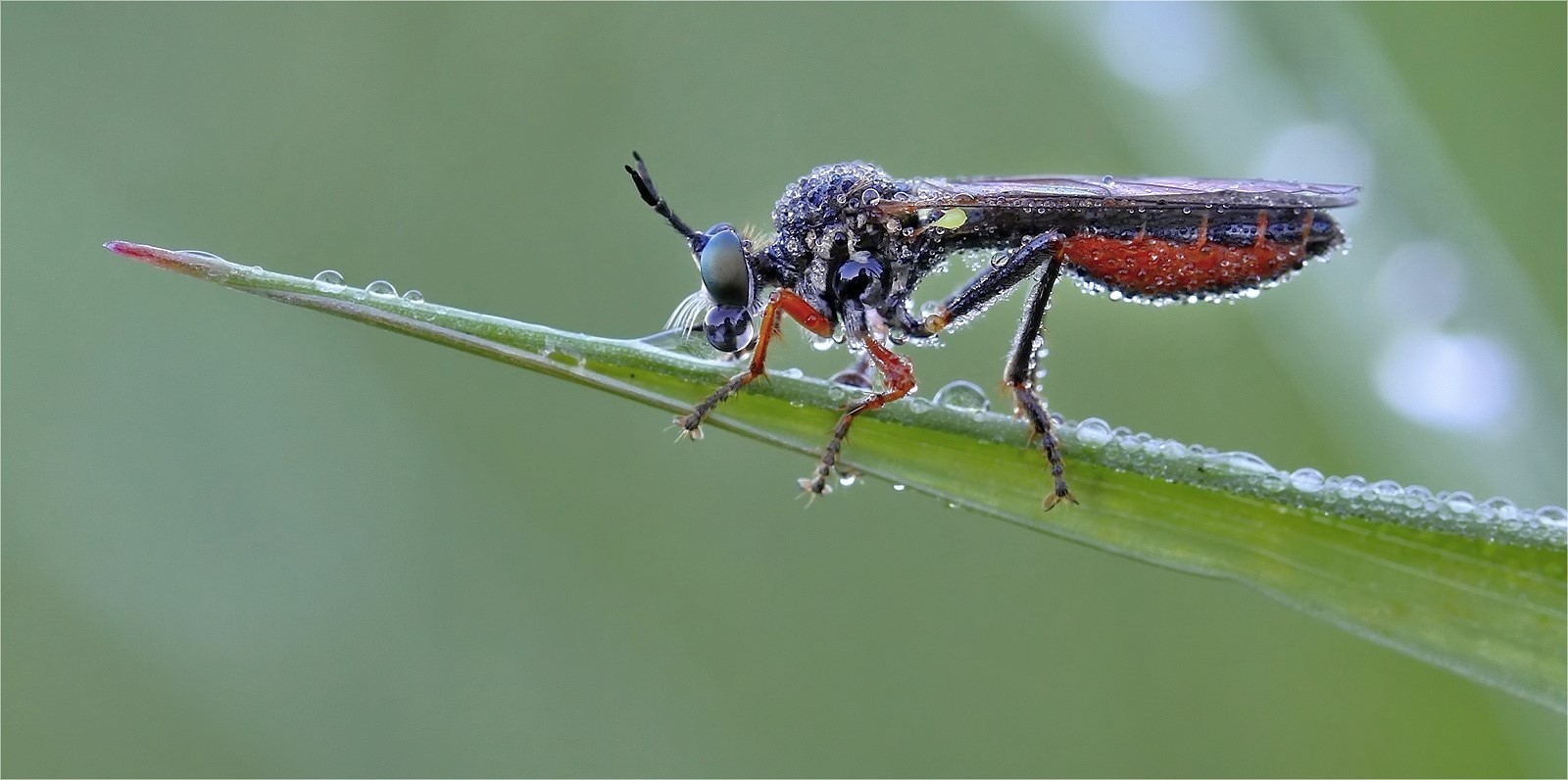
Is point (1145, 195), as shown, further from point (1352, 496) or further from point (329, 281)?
point (329, 281)

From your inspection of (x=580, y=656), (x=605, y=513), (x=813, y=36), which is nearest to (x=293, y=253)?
(x=605, y=513)

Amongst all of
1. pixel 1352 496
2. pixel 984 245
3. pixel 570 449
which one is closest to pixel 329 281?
pixel 1352 496

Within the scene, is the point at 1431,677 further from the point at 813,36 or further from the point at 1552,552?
the point at 813,36

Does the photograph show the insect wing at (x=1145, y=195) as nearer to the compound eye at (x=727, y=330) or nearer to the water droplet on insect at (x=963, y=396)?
the compound eye at (x=727, y=330)

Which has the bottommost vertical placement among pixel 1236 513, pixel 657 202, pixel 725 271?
pixel 1236 513

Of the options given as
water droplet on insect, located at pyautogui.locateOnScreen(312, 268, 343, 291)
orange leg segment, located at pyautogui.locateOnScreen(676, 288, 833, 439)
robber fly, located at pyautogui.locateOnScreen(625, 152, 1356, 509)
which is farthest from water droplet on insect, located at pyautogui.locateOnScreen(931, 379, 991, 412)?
water droplet on insect, located at pyautogui.locateOnScreen(312, 268, 343, 291)

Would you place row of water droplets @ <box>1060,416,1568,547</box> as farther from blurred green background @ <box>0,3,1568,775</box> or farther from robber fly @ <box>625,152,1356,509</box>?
blurred green background @ <box>0,3,1568,775</box>
